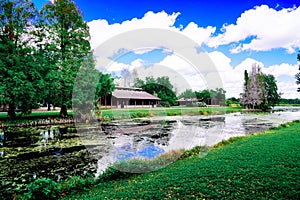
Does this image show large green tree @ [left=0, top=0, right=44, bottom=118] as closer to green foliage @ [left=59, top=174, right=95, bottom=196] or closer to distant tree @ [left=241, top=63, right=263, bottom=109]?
green foliage @ [left=59, top=174, right=95, bottom=196]

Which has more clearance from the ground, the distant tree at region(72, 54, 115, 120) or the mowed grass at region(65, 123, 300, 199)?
the distant tree at region(72, 54, 115, 120)

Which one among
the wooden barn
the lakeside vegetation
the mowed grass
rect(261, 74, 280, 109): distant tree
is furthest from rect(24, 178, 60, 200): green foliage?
rect(261, 74, 280, 109): distant tree

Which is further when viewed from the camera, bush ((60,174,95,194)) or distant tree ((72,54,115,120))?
distant tree ((72,54,115,120))

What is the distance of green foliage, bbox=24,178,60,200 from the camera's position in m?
4.32

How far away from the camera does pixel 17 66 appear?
19125 mm

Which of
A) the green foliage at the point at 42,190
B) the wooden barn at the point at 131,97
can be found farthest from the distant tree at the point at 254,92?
the green foliage at the point at 42,190

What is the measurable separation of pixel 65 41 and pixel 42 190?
21631mm

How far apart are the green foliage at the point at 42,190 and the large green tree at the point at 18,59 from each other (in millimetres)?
16857

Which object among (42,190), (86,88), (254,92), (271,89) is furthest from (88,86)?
(271,89)

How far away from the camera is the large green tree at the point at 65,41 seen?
21859mm

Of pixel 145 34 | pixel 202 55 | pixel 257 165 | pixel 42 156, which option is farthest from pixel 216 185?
pixel 42 156

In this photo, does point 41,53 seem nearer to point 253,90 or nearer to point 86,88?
point 86,88

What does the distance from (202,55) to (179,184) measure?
4653 millimetres

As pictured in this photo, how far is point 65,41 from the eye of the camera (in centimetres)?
2272
